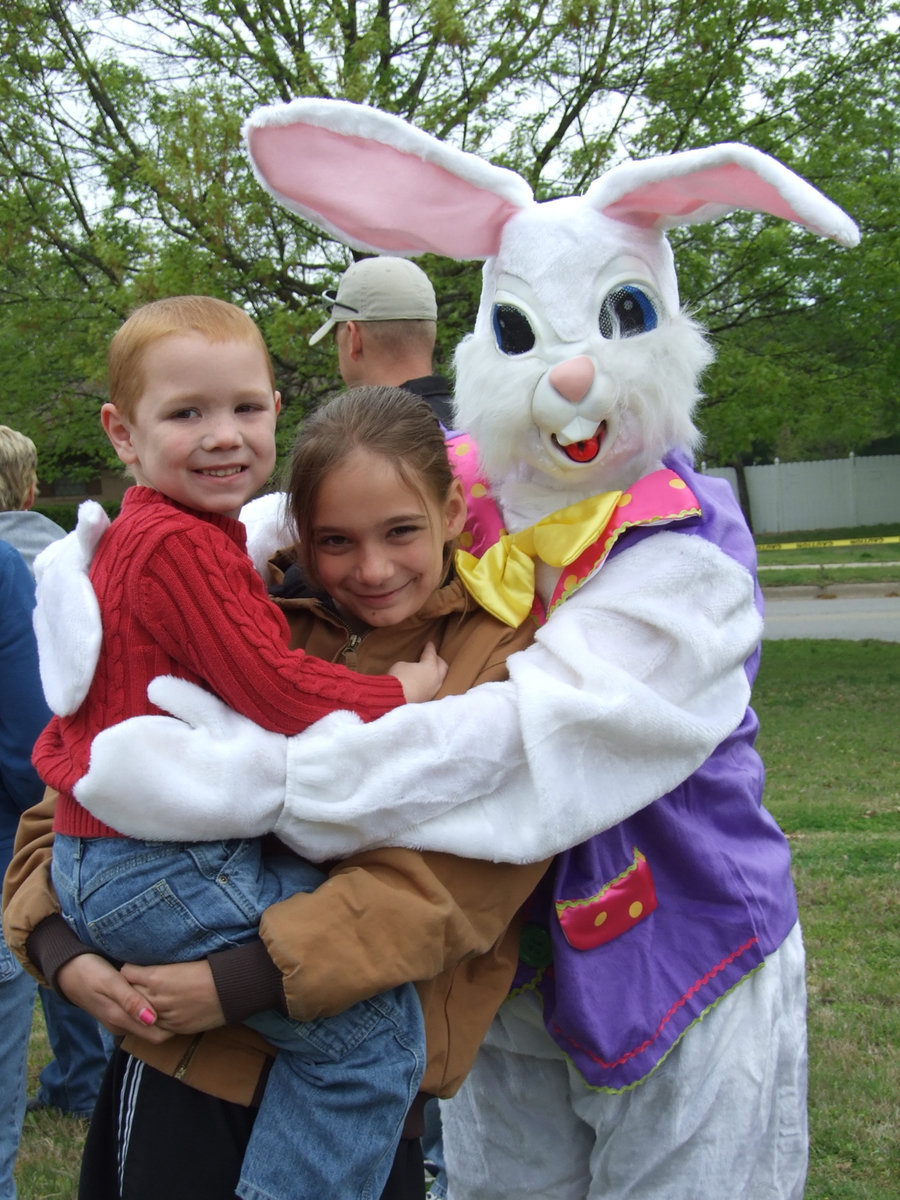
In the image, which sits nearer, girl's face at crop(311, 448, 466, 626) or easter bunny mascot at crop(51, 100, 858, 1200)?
easter bunny mascot at crop(51, 100, 858, 1200)

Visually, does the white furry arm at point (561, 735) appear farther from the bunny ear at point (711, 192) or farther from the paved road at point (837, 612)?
the paved road at point (837, 612)

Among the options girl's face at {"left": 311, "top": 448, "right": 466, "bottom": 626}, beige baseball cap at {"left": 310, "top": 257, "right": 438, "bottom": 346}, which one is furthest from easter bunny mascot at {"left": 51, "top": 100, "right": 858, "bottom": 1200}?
beige baseball cap at {"left": 310, "top": 257, "right": 438, "bottom": 346}

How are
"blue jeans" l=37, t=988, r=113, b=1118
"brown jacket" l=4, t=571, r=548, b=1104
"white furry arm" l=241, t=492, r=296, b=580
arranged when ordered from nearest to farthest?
"brown jacket" l=4, t=571, r=548, b=1104 → "white furry arm" l=241, t=492, r=296, b=580 → "blue jeans" l=37, t=988, r=113, b=1118

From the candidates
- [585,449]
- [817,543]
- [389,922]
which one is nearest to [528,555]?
[585,449]

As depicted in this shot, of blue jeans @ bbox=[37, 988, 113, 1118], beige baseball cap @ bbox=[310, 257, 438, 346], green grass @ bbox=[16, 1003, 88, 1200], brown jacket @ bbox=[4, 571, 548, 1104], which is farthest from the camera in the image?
blue jeans @ bbox=[37, 988, 113, 1118]

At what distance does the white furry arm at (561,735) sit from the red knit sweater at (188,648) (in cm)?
7

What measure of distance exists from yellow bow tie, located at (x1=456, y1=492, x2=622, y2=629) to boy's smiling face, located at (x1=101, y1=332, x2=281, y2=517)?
0.44 metres

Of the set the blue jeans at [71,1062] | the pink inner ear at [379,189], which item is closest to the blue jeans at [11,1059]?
the blue jeans at [71,1062]

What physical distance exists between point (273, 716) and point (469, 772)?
311mm

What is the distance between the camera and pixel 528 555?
2111 mm

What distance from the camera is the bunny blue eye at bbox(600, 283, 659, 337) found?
6.95 ft

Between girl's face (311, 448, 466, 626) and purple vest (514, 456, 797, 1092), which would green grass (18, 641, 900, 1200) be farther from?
girl's face (311, 448, 466, 626)

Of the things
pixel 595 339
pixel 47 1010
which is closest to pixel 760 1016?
pixel 595 339

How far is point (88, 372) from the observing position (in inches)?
337
